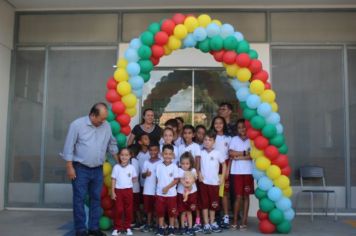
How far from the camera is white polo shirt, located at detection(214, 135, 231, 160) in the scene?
629 cm

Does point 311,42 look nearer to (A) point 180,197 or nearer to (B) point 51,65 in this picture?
(A) point 180,197

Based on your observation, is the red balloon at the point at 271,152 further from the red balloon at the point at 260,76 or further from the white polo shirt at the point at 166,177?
the white polo shirt at the point at 166,177

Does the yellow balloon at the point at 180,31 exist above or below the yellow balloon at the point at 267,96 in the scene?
above

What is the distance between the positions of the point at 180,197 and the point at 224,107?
1600 mm

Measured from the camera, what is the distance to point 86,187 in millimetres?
5590

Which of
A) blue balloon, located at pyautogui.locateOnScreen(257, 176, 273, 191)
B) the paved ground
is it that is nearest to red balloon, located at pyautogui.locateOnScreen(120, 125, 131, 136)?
the paved ground

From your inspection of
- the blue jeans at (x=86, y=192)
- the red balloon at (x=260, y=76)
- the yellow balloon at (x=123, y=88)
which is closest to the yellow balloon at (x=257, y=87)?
the red balloon at (x=260, y=76)

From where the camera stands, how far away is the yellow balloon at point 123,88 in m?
5.94

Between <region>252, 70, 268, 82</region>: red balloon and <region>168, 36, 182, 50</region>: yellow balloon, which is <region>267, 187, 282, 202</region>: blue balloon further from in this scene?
<region>168, 36, 182, 50</region>: yellow balloon

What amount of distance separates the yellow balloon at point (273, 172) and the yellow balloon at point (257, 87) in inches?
40.6

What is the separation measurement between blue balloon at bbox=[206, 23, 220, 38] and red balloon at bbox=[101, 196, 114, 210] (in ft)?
8.81

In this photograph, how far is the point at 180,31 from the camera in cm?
→ 591

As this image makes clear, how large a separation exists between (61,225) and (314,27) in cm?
563

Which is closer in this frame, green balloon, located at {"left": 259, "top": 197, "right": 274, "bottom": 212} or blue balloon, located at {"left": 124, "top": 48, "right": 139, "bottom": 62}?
green balloon, located at {"left": 259, "top": 197, "right": 274, "bottom": 212}
